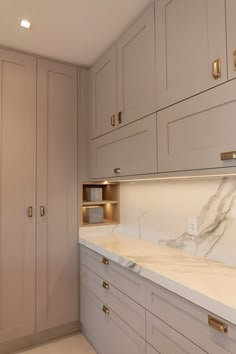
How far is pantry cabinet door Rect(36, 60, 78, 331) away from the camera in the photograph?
2209mm

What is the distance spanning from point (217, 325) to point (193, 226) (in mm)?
794

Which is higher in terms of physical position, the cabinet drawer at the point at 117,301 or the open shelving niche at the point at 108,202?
the open shelving niche at the point at 108,202

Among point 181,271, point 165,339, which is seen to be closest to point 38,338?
point 165,339

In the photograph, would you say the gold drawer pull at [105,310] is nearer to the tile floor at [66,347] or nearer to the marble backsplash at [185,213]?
the tile floor at [66,347]

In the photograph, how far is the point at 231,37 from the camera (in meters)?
1.10

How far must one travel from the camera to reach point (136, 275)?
1.50 metres

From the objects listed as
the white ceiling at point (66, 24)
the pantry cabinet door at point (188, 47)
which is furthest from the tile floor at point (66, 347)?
the white ceiling at point (66, 24)

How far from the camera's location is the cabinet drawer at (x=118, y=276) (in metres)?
1.48

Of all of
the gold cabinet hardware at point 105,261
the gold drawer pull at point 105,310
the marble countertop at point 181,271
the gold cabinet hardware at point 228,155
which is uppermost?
the gold cabinet hardware at point 228,155

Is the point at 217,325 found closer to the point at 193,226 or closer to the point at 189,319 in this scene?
the point at 189,319

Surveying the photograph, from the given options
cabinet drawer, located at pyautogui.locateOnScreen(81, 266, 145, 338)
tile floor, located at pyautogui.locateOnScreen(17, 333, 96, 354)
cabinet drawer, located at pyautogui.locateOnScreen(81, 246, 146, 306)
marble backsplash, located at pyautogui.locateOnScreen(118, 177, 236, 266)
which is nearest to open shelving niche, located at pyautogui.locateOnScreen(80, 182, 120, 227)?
marble backsplash, located at pyautogui.locateOnScreen(118, 177, 236, 266)

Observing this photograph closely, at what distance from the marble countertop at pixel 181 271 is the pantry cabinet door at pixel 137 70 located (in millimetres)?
922

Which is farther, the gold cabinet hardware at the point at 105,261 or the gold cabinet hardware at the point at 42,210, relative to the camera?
the gold cabinet hardware at the point at 42,210

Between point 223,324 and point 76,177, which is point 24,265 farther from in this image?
point 223,324
